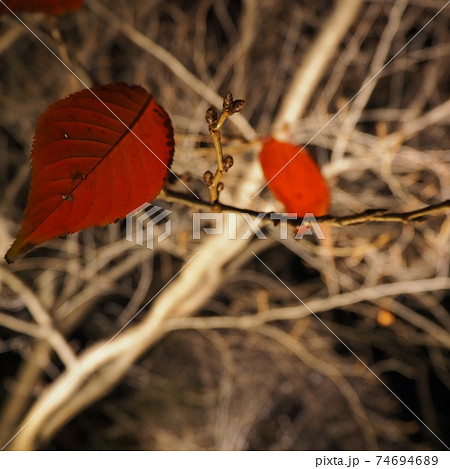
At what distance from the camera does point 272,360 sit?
277 inches

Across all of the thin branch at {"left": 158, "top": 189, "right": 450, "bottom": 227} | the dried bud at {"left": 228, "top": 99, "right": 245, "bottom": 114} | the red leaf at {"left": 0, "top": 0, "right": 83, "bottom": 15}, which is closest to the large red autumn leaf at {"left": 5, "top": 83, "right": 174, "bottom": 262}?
the thin branch at {"left": 158, "top": 189, "right": 450, "bottom": 227}

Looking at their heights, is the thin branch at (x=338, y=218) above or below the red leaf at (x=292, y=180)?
A: below

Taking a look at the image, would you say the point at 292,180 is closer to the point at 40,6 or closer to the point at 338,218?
the point at 338,218

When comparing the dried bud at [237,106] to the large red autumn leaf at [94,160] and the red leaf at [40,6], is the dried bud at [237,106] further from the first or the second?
the red leaf at [40,6]

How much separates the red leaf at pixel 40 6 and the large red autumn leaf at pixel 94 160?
81cm

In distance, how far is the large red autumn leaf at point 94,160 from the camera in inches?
43.2

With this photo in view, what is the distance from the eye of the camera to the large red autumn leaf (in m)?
1.10

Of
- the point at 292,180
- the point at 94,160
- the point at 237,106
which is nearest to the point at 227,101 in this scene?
the point at 237,106

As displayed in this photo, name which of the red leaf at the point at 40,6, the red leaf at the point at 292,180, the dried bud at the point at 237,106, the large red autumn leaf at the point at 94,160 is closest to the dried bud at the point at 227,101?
the dried bud at the point at 237,106

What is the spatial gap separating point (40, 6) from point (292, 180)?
1.41m

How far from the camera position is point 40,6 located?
5.66ft
